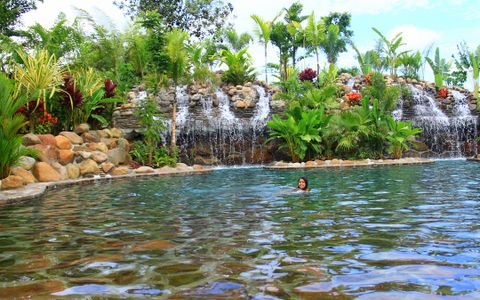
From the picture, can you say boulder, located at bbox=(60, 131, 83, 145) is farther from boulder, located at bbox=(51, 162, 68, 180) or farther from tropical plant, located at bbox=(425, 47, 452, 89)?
tropical plant, located at bbox=(425, 47, 452, 89)

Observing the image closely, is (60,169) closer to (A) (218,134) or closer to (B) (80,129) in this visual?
(B) (80,129)

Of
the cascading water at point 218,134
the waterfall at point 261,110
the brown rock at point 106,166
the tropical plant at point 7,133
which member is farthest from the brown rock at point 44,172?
the waterfall at point 261,110

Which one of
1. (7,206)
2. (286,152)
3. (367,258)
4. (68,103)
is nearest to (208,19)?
(286,152)

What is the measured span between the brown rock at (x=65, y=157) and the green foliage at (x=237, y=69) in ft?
38.8

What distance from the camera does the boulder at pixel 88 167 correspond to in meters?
12.9

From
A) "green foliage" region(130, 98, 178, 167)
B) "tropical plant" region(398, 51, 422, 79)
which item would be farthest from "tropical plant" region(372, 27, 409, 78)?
"green foliage" region(130, 98, 178, 167)

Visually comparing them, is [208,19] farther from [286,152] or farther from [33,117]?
[33,117]

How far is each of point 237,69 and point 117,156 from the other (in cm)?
1003

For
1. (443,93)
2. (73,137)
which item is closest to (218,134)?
(73,137)

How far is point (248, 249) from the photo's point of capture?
3758 mm

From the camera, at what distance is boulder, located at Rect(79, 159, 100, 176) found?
1290 centimetres

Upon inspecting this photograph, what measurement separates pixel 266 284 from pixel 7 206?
18.9 feet

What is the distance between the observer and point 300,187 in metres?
8.27

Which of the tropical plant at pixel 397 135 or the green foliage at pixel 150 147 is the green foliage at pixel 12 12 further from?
the tropical plant at pixel 397 135
